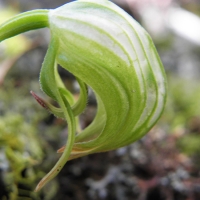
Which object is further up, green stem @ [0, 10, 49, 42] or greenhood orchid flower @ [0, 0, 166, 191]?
green stem @ [0, 10, 49, 42]

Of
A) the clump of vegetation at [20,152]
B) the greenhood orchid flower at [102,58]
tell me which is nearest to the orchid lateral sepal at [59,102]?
the greenhood orchid flower at [102,58]

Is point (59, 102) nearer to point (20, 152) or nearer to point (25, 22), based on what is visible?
point (25, 22)

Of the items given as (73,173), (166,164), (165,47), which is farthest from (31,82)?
(165,47)

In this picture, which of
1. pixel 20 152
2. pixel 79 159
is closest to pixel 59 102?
pixel 20 152

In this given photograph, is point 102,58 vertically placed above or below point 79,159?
above

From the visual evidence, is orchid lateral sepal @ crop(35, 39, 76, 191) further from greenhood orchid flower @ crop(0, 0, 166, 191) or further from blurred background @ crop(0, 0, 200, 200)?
blurred background @ crop(0, 0, 200, 200)

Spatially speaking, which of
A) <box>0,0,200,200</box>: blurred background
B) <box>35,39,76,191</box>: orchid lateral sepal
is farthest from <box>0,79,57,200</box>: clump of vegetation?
<box>35,39,76,191</box>: orchid lateral sepal

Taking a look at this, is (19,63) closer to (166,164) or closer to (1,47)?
(1,47)

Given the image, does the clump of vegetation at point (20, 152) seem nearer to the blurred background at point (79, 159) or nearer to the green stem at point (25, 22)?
the blurred background at point (79, 159)
